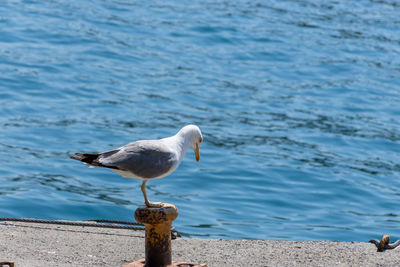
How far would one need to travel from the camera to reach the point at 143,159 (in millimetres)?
4836

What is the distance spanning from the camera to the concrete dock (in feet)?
18.2

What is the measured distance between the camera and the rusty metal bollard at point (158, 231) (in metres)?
4.96

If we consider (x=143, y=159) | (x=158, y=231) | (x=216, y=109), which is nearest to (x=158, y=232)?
(x=158, y=231)

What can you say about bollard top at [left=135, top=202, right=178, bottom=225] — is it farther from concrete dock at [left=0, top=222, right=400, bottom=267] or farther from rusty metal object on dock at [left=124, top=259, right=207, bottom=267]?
concrete dock at [left=0, top=222, right=400, bottom=267]

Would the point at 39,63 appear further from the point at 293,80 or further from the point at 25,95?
the point at 293,80

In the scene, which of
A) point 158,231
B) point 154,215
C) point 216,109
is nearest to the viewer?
point 154,215

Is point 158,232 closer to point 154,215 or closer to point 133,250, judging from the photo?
point 154,215

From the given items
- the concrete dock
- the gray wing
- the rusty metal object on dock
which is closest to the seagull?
the gray wing

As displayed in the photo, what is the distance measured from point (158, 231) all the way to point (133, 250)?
37.1 inches

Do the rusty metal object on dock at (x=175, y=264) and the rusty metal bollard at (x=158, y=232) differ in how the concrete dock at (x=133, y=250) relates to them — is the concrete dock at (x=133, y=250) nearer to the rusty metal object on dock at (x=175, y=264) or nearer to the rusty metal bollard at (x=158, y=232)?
the rusty metal object on dock at (x=175, y=264)

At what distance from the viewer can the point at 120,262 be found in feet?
18.2

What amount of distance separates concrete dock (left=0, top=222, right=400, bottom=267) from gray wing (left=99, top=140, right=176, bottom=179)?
100cm

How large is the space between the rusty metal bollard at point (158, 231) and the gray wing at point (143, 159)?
0.26 meters

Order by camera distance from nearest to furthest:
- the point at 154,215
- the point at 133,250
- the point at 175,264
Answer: the point at 154,215, the point at 175,264, the point at 133,250
